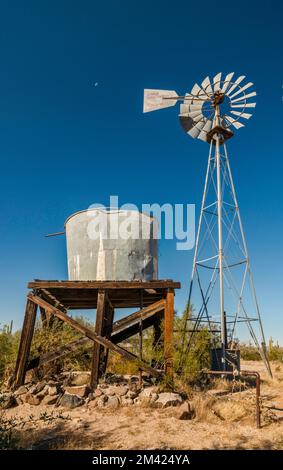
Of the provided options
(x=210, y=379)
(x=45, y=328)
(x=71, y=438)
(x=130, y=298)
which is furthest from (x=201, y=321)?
(x=71, y=438)

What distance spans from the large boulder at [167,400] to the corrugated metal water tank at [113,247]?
11.3ft

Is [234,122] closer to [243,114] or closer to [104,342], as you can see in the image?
[243,114]

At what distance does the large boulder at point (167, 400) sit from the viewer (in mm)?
7961

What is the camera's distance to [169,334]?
9.52 metres

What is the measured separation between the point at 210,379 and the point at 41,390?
6.62 m

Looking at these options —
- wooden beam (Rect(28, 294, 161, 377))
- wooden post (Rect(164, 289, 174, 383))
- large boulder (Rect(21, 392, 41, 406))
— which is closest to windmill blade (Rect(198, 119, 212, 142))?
wooden post (Rect(164, 289, 174, 383))

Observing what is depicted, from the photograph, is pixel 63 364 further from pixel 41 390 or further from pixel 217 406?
pixel 217 406

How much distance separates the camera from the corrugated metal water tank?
33.8 ft

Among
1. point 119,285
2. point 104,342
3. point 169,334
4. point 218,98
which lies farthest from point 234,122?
point 104,342

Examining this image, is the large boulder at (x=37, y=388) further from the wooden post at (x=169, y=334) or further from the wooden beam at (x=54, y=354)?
the wooden post at (x=169, y=334)

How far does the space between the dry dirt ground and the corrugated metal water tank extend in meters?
3.86

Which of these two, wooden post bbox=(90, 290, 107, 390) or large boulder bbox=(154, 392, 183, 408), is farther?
wooden post bbox=(90, 290, 107, 390)

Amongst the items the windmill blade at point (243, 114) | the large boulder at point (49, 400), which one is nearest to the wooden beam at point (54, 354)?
the large boulder at point (49, 400)

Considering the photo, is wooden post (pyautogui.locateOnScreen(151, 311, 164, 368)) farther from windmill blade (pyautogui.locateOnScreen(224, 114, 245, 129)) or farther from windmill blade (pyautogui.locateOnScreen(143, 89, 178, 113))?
windmill blade (pyautogui.locateOnScreen(224, 114, 245, 129))
